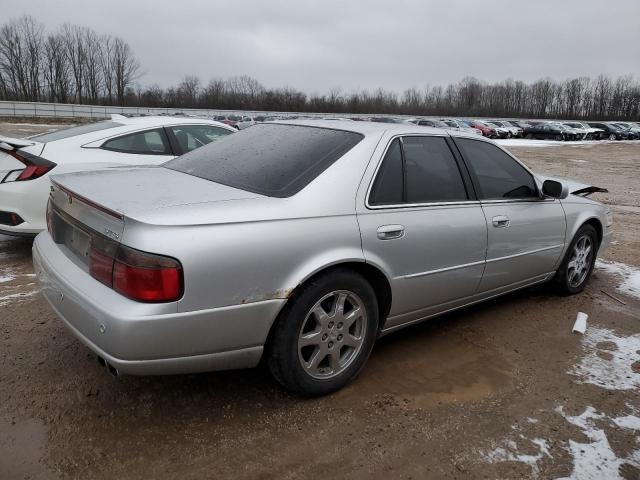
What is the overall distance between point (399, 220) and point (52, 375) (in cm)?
223

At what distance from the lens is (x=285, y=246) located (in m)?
2.49

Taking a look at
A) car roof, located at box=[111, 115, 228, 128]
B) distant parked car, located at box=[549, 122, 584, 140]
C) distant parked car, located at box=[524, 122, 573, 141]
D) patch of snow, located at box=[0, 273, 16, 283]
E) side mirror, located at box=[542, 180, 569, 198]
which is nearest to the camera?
side mirror, located at box=[542, 180, 569, 198]

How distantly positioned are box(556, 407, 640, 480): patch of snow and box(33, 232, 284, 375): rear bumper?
1.61 m

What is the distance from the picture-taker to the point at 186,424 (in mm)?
2607

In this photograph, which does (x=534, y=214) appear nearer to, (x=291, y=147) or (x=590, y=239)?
(x=590, y=239)

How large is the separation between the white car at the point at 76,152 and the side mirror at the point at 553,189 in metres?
3.84

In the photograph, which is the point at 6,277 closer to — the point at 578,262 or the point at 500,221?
the point at 500,221

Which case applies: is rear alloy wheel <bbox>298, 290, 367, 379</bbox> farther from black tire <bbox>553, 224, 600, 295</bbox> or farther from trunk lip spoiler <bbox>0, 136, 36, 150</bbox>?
trunk lip spoiler <bbox>0, 136, 36, 150</bbox>

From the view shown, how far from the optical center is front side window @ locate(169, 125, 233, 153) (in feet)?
19.5

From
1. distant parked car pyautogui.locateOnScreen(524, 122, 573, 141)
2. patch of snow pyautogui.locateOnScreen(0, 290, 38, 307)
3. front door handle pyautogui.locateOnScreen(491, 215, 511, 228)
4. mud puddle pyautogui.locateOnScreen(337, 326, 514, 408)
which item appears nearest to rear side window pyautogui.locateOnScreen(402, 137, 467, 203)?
front door handle pyautogui.locateOnScreen(491, 215, 511, 228)


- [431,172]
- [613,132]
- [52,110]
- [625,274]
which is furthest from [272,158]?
[52,110]

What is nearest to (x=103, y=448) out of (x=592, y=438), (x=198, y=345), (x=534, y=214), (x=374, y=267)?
(x=198, y=345)

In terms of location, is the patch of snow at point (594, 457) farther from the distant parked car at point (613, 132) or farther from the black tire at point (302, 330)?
the distant parked car at point (613, 132)

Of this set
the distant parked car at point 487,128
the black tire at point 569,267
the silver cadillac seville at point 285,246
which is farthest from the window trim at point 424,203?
the distant parked car at point 487,128
